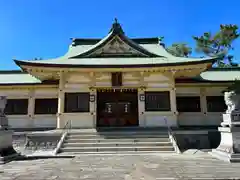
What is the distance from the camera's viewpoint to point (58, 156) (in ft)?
28.3

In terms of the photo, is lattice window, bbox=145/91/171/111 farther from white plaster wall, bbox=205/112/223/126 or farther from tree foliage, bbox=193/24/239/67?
tree foliage, bbox=193/24/239/67

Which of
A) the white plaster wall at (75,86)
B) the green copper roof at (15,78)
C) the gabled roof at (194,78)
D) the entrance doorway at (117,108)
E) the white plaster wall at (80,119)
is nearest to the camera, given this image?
the white plaster wall at (80,119)

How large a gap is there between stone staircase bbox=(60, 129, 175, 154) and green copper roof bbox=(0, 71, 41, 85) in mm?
7196

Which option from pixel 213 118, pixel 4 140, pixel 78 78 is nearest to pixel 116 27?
pixel 78 78

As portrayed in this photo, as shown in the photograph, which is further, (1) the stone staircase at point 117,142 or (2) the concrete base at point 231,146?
(1) the stone staircase at point 117,142

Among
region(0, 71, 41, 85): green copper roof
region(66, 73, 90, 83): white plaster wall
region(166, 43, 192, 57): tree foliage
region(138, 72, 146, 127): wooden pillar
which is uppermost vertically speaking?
region(166, 43, 192, 57): tree foliage

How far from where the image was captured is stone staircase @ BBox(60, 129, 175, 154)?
9688 millimetres

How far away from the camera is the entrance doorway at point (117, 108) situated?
14.2 meters

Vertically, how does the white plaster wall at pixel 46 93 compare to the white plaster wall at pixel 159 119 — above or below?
above

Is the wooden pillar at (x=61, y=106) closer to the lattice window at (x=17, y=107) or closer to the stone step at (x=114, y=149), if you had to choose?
the stone step at (x=114, y=149)

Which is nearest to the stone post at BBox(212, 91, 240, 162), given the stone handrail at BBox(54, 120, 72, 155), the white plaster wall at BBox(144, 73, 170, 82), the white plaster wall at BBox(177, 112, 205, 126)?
the white plaster wall at BBox(144, 73, 170, 82)

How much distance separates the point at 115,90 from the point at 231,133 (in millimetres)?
7873

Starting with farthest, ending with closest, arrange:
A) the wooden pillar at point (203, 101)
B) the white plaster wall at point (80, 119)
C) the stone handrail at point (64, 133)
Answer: the wooden pillar at point (203, 101)
the white plaster wall at point (80, 119)
the stone handrail at point (64, 133)

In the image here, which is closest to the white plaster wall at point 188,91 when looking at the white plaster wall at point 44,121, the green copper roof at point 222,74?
the green copper roof at point 222,74
